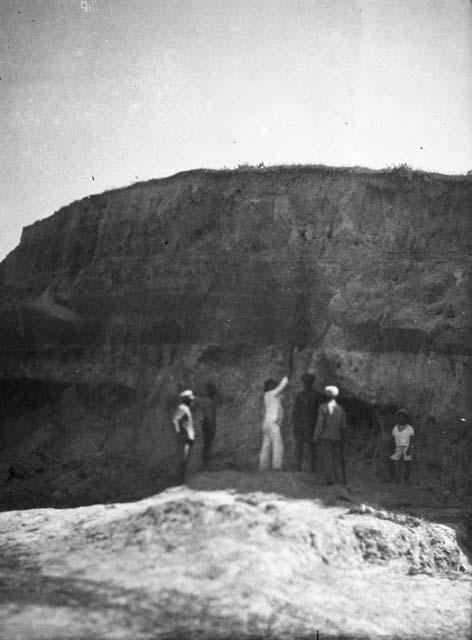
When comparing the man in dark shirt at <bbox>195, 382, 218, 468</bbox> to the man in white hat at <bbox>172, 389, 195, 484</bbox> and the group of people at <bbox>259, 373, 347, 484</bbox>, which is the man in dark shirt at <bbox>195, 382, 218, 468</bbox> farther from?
the group of people at <bbox>259, 373, 347, 484</bbox>

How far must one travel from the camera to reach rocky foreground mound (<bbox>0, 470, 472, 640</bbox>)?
24.0 feet

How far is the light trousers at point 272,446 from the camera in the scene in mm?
12586

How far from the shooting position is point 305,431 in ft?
42.9

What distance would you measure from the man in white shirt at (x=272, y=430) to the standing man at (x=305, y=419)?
16.9 inches

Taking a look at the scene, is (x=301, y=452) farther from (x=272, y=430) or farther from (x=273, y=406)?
(x=273, y=406)

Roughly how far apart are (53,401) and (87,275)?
11.4 feet

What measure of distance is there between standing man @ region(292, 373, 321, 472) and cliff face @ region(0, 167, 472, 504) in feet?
3.62

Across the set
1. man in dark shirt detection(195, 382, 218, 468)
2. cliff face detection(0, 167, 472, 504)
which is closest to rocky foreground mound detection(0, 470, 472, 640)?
man in dark shirt detection(195, 382, 218, 468)

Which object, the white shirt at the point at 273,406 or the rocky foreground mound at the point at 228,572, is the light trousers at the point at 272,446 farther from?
the rocky foreground mound at the point at 228,572

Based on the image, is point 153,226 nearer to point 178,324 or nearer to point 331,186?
point 178,324

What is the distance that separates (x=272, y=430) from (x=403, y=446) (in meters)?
2.80

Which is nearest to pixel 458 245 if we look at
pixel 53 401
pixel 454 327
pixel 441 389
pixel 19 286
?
pixel 454 327

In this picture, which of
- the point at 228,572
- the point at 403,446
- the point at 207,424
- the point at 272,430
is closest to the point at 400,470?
the point at 403,446

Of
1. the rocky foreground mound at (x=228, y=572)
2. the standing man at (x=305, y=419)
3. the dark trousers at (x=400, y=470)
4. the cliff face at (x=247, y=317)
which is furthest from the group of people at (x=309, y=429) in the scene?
the rocky foreground mound at (x=228, y=572)
